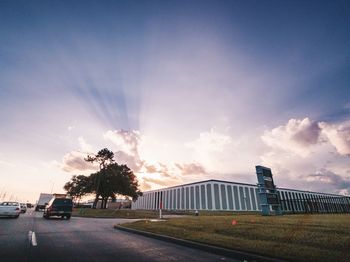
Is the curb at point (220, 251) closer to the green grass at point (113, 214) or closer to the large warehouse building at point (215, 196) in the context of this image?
the green grass at point (113, 214)

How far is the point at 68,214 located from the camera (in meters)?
20.7

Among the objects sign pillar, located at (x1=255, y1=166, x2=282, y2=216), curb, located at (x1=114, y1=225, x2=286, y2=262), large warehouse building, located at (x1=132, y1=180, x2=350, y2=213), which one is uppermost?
large warehouse building, located at (x1=132, y1=180, x2=350, y2=213)

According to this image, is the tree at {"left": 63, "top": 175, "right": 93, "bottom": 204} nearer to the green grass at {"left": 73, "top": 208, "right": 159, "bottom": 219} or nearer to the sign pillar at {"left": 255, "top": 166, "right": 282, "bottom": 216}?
the green grass at {"left": 73, "top": 208, "right": 159, "bottom": 219}

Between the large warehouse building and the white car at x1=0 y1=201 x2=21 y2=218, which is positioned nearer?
the white car at x1=0 y1=201 x2=21 y2=218

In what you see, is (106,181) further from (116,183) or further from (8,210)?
(8,210)

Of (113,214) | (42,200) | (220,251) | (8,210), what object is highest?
(42,200)

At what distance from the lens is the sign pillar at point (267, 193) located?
73.8 ft

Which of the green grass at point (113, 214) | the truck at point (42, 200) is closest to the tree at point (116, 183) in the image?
the truck at point (42, 200)

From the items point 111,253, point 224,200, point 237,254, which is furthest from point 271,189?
point 224,200

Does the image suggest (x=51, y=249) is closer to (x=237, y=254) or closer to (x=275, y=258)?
(x=237, y=254)

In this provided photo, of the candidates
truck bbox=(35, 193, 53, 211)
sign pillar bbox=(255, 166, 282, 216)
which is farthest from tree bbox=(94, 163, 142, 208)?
sign pillar bbox=(255, 166, 282, 216)

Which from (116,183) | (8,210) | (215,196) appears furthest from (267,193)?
(215,196)

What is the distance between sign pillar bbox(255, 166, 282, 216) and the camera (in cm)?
2251

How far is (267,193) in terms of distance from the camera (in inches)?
919
